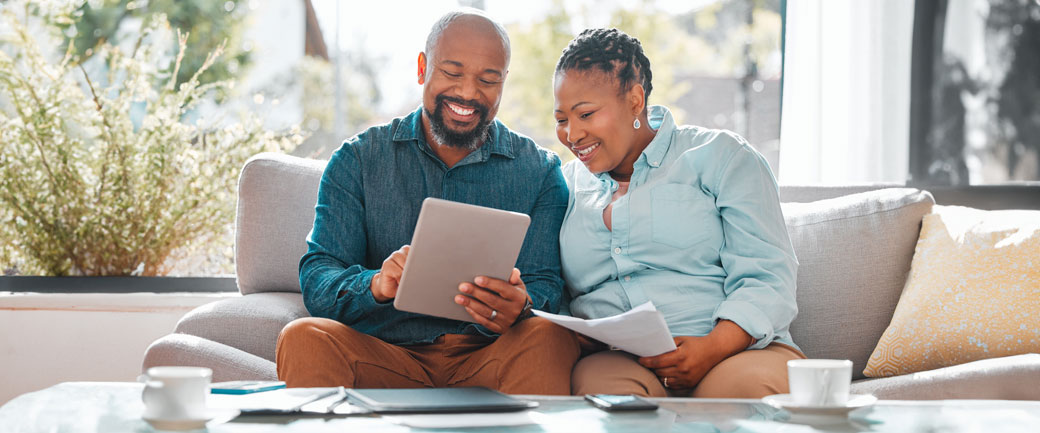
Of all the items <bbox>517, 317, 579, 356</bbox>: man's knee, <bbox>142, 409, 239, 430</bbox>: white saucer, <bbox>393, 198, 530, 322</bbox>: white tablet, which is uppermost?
<bbox>393, 198, 530, 322</bbox>: white tablet

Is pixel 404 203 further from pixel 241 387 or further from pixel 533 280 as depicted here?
pixel 241 387

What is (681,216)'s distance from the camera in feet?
5.78

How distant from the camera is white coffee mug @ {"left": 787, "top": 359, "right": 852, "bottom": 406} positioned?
44.0 inches

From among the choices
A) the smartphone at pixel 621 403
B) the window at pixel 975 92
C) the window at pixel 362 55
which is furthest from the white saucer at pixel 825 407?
the window at pixel 975 92

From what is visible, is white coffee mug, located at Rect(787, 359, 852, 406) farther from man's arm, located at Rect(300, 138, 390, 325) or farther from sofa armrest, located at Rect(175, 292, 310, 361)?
sofa armrest, located at Rect(175, 292, 310, 361)

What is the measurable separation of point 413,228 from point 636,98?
0.53m

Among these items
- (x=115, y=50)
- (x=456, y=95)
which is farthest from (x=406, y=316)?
(x=115, y=50)

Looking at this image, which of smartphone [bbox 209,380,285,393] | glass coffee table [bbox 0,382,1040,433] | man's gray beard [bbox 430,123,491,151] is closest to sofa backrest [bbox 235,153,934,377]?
man's gray beard [bbox 430,123,491,151]

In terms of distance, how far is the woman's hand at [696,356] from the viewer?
1.60 metres

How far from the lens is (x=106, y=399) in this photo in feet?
3.90

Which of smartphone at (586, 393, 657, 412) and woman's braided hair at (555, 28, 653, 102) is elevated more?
woman's braided hair at (555, 28, 653, 102)

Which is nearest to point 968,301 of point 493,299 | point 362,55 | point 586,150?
point 586,150

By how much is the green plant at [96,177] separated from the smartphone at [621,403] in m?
1.97

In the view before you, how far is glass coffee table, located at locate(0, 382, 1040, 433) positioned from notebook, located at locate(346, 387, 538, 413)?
25 millimetres
